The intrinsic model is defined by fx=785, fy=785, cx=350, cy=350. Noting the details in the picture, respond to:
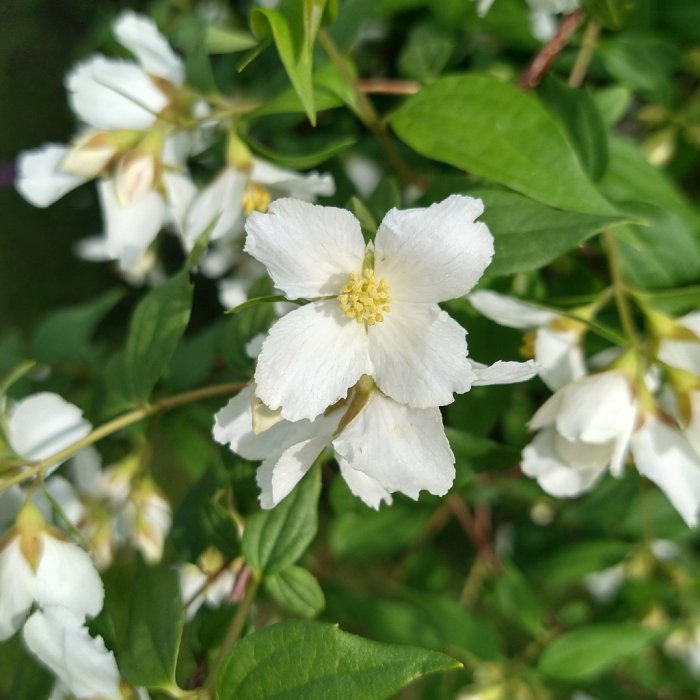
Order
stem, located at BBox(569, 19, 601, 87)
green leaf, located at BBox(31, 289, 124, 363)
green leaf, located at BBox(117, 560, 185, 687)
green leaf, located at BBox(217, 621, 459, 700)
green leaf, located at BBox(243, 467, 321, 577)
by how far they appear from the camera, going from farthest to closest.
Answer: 1. green leaf, located at BBox(31, 289, 124, 363)
2. stem, located at BBox(569, 19, 601, 87)
3. green leaf, located at BBox(243, 467, 321, 577)
4. green leaf, located at BBox(117, 560, 185, 687)
5. green leaf, located at BBox(217, 621, 459, 700)

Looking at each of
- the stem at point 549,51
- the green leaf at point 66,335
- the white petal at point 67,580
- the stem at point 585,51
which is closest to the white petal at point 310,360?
the white petal at point 67,580

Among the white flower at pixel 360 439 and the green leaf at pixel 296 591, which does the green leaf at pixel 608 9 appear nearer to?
the white flower at pixel 360 439

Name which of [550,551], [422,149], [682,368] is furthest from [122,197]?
[550,551]

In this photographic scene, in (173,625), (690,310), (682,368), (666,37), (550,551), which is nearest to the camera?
(173,625)

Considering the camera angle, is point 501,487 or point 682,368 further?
point 501,487

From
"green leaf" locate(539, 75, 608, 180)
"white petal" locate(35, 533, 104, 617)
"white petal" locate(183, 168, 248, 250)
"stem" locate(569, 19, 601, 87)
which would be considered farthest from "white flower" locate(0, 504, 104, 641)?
"stem" locate(569, 19, 601, 87)

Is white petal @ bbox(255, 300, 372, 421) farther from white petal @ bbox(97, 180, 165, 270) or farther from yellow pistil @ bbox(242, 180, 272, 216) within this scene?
white petal @ bbox(97, 180, 165, 270)

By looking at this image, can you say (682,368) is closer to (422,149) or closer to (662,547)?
(422,149)
